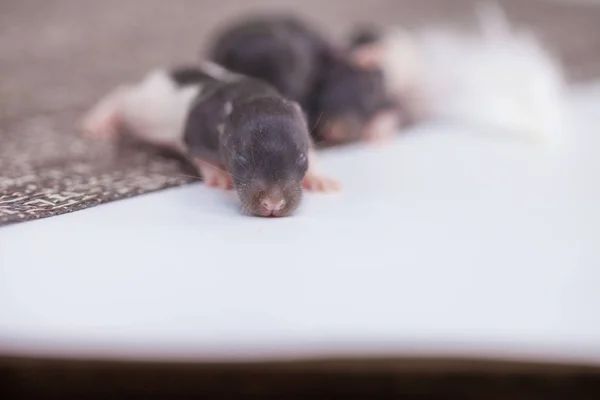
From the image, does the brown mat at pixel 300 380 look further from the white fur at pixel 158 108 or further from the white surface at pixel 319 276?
the white fur at pixel 158 108

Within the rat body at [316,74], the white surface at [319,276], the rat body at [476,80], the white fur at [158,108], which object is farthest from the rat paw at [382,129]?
the white fur at [158,108]

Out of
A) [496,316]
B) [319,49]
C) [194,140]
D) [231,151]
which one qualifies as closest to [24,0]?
[319,49]

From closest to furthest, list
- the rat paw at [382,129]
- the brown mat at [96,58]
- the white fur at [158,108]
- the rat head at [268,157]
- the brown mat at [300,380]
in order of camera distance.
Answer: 1. the brown mat at [300,380]
2. the rat head at [268,157]
3. the brown mat at [96,58]
4. the white fur at [158,108]
5. the rat paw at [382,129]

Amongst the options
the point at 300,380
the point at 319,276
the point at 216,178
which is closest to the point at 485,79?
the point at 216,178

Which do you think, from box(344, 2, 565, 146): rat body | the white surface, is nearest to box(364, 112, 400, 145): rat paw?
box(344, 2, 565, 146): rat body

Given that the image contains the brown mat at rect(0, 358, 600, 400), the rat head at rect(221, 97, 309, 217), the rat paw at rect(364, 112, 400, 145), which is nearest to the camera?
the brown mat at rect(0, 358, 600, 400)

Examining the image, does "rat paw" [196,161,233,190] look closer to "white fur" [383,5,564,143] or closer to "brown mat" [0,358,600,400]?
"brown mat" [0,358,600,400]

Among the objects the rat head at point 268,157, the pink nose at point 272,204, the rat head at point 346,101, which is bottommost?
the pink nose at point 272,204

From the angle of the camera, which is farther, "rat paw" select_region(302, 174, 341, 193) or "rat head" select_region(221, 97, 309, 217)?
"rat paw" select_region(302, 174, 341, 193)
